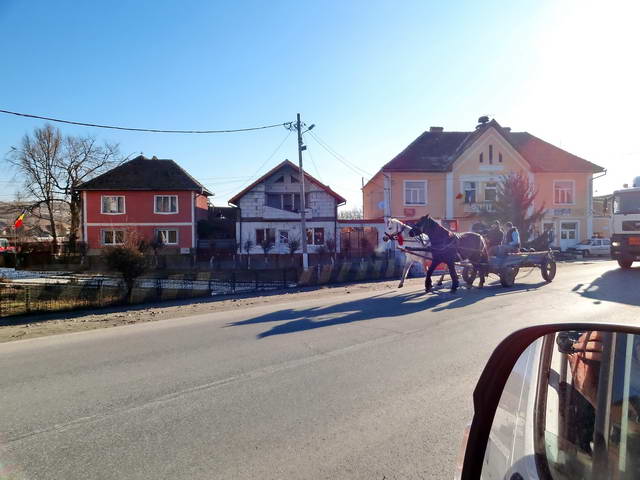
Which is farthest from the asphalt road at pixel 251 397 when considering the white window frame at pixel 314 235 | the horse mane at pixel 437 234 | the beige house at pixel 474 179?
the white window frame at pixel 314 235

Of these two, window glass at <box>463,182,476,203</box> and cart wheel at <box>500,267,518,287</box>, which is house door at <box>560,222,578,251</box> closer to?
window glass at <box>463,182,476,203</box>

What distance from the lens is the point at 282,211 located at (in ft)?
117

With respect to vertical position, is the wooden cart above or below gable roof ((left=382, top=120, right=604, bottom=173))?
below

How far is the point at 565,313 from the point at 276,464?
26.2 feet

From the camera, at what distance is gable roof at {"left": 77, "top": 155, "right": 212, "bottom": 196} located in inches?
1476

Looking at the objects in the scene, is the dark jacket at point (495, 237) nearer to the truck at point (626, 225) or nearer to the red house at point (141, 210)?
the truck at point (626, 225)

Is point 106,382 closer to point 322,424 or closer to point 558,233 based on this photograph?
point 322,424

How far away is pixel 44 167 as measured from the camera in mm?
45188

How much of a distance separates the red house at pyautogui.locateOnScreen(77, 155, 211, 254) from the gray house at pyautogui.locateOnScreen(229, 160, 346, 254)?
5212 millimetres

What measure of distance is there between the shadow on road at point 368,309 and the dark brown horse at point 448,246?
719mm

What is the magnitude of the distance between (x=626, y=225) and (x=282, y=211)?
23.9m

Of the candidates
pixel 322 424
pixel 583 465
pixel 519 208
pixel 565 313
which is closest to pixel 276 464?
pixel 322 424

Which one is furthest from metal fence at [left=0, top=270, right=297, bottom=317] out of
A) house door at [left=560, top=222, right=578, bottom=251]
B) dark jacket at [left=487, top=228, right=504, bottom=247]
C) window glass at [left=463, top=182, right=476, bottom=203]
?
house door at [left=560, top=222, right=578, bottom=251]

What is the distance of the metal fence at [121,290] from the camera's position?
12.3m
